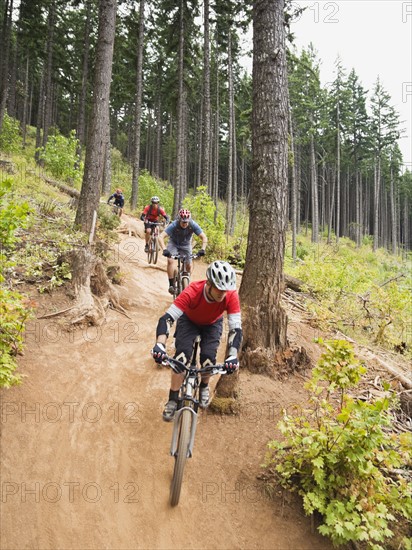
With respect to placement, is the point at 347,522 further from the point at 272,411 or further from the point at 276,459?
the point at 272,411

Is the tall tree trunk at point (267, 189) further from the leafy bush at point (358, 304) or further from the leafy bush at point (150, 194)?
the leafy bush at point (150, 194)

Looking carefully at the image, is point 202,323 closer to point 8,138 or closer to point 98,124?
point 98,124

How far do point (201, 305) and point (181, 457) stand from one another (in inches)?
66.6

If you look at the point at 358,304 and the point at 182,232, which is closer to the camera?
the point at 182,232

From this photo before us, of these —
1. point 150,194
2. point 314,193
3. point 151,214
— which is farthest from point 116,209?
point 314,193

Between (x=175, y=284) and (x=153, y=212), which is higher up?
(x=153, y=212)

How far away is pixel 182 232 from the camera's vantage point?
7910 millimetres

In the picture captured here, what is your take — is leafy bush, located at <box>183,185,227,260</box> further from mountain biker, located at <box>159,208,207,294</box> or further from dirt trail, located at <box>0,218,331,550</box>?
dirt trail, located at <box>0,218,331,550</box>

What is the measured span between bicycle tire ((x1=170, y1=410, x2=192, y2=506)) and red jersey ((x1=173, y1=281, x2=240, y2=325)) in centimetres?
114

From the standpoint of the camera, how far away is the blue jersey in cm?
781

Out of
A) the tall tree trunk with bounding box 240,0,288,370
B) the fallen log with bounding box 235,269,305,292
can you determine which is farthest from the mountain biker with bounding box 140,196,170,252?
the tall tree trunk with bounding box 240,0,288,370

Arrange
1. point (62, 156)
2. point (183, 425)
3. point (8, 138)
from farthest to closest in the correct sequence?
1. point (8, 138)
2. point (62, 156)
3. point (183, 425)

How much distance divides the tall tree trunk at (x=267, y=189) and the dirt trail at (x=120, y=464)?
2.54 feet

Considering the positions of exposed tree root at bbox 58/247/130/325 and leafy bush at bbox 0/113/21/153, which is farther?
leafy bush at bbox 0/113/21/153
